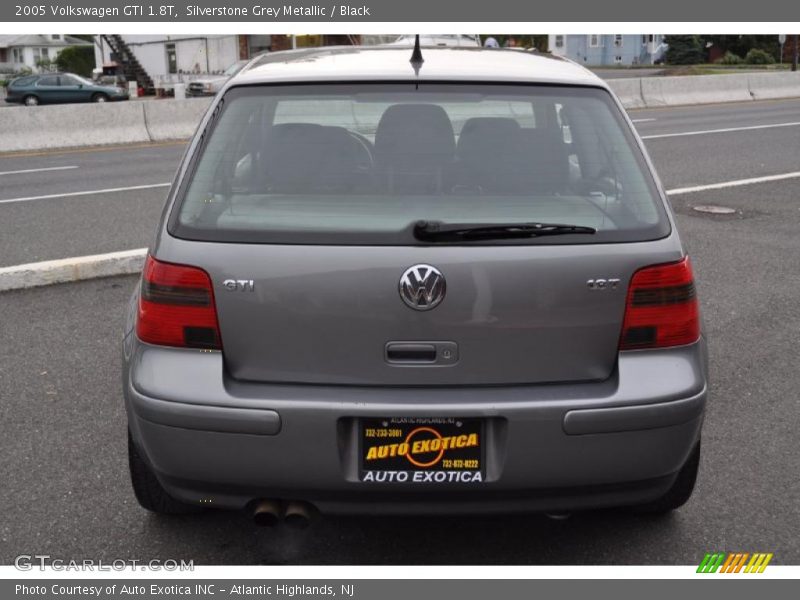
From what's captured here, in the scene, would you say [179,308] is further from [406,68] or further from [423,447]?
[406,68]

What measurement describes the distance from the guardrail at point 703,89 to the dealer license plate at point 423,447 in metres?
22.5

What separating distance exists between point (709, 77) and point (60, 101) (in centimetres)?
2443

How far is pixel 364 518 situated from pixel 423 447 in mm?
898

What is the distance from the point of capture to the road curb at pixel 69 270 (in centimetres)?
716

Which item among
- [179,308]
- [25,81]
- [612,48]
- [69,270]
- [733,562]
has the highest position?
[179,308]

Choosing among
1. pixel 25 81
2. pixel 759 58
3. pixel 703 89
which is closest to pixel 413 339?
pixel 703 89

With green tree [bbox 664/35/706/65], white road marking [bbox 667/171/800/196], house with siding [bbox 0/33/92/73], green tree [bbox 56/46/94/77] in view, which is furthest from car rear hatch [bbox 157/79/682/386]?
house with siding [bbox 0/33/92/73]

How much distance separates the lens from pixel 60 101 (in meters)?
39.4

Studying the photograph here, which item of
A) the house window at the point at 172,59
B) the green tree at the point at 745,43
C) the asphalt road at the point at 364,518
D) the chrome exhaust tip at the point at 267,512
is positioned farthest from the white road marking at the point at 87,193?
the green tree at the point at 745,43

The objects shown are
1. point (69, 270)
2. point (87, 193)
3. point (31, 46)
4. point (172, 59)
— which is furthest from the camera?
point (31, 46)

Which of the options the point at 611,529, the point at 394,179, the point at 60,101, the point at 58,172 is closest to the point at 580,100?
the point at 394,179

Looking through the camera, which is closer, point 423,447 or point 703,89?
point 423,447

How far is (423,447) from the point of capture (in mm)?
3129

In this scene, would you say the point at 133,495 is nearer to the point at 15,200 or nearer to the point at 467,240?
the point at 467,240
